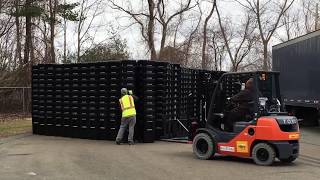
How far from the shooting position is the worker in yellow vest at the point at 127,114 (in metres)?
16.5

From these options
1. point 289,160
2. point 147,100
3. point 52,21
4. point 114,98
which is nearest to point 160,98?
point 147,100

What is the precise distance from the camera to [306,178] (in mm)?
10430

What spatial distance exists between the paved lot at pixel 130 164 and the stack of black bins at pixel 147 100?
0.51m

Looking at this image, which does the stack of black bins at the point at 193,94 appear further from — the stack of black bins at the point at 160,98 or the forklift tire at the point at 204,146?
the forklift tire at the point at 204,146

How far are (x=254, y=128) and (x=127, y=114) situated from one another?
5.32 metres

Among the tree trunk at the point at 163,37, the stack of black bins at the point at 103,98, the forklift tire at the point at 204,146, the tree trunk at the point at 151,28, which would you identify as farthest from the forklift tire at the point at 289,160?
the tree trunk at the point at 163,37

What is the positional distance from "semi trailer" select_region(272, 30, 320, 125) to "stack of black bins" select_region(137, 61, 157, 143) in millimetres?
7184

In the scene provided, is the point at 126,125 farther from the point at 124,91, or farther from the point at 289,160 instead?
the point at 289,160

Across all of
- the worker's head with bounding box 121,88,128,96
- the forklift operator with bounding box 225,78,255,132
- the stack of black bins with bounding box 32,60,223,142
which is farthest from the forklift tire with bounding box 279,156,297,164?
the worker's head with bounding box 121,88,128,96

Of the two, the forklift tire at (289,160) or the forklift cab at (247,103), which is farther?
the forklift cab at (247,103)

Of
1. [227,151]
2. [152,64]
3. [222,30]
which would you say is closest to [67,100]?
[152,64]

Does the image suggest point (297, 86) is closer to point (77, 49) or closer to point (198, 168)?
point (198, 168)

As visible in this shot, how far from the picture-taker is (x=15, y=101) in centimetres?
3212

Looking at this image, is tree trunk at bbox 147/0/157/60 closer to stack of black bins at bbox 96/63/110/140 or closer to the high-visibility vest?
stack of black bins at bbox 96/63/110/140
